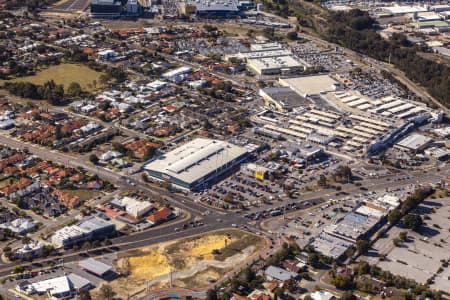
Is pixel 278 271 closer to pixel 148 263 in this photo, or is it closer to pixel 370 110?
pixel 148 263

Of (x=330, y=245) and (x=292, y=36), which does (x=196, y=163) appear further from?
(x=292, y=36)

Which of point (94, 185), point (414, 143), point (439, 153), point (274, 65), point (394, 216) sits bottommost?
point (394, 216)

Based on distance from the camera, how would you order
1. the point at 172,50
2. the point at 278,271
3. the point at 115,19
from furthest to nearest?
1. the point at 115,19
2. the point at 172,50
3. the point at 278,271

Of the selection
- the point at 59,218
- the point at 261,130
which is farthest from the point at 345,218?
the point at 59,218

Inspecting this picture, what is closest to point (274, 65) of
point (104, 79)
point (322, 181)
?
point (104, 79)

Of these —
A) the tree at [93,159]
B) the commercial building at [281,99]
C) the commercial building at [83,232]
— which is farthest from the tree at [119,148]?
the commercial building at [281,99]

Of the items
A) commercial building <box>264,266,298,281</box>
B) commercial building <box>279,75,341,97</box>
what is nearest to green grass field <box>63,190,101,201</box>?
commercial building <box>264,266,298,281</box>
